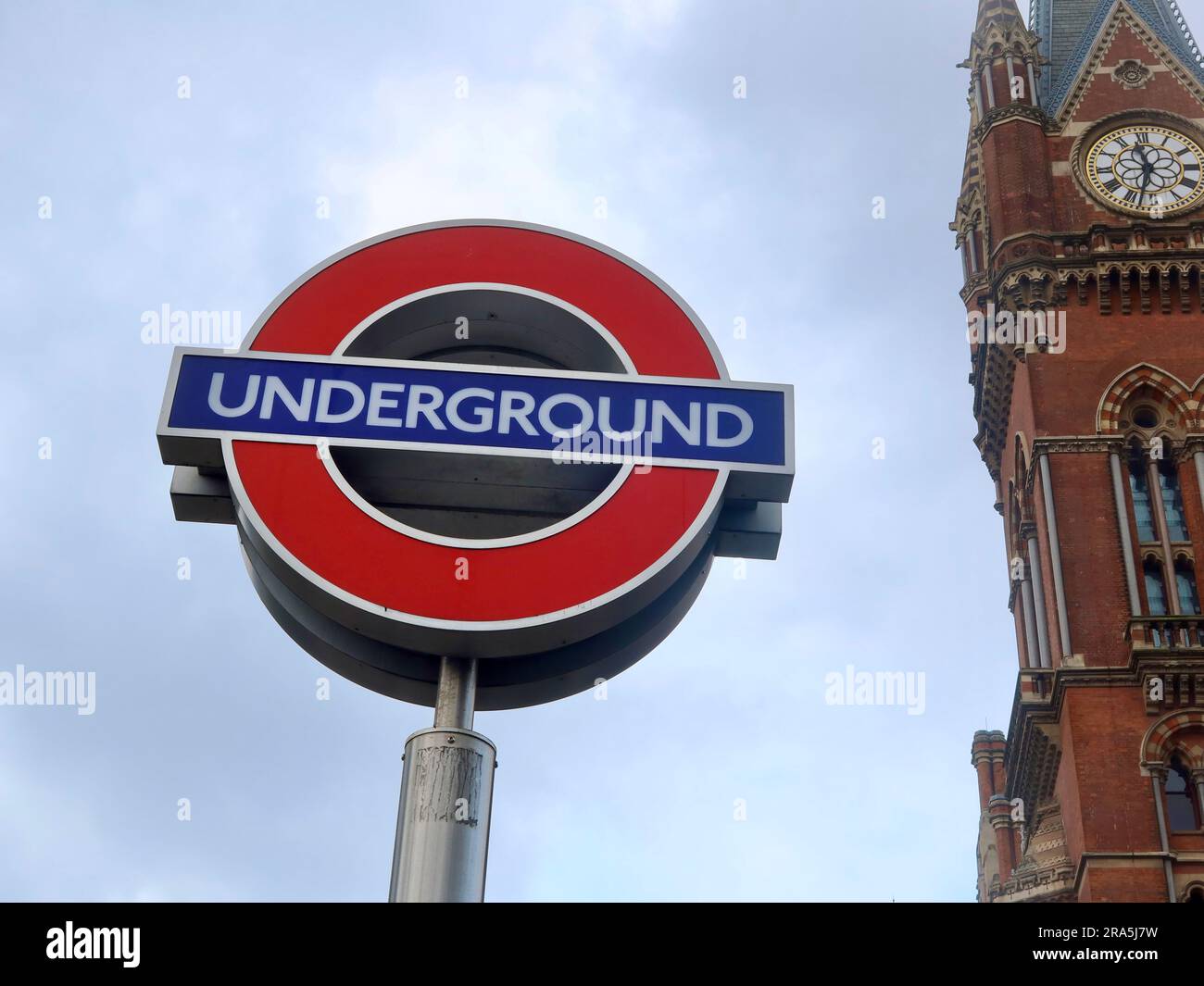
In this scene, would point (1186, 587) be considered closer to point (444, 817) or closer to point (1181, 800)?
point (1181, 800)

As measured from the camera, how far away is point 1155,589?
4528 cm

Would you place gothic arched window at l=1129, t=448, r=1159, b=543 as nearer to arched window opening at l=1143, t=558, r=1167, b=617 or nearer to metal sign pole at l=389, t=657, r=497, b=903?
arched window opening at l=1143, t=558, r=1167, b=617

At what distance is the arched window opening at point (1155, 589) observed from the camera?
4481cm

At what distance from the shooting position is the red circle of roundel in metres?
8.30

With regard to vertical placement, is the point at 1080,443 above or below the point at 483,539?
above

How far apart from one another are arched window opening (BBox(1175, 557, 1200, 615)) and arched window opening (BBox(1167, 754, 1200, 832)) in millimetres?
4726

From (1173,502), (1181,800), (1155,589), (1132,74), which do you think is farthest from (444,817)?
(1132,74)

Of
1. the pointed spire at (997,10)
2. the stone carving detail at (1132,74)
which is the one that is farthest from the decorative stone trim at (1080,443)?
the pointed spire at (997,10)

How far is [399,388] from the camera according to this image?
9.31 meters

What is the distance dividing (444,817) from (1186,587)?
41.5 m

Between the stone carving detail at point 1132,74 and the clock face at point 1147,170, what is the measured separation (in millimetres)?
2754
